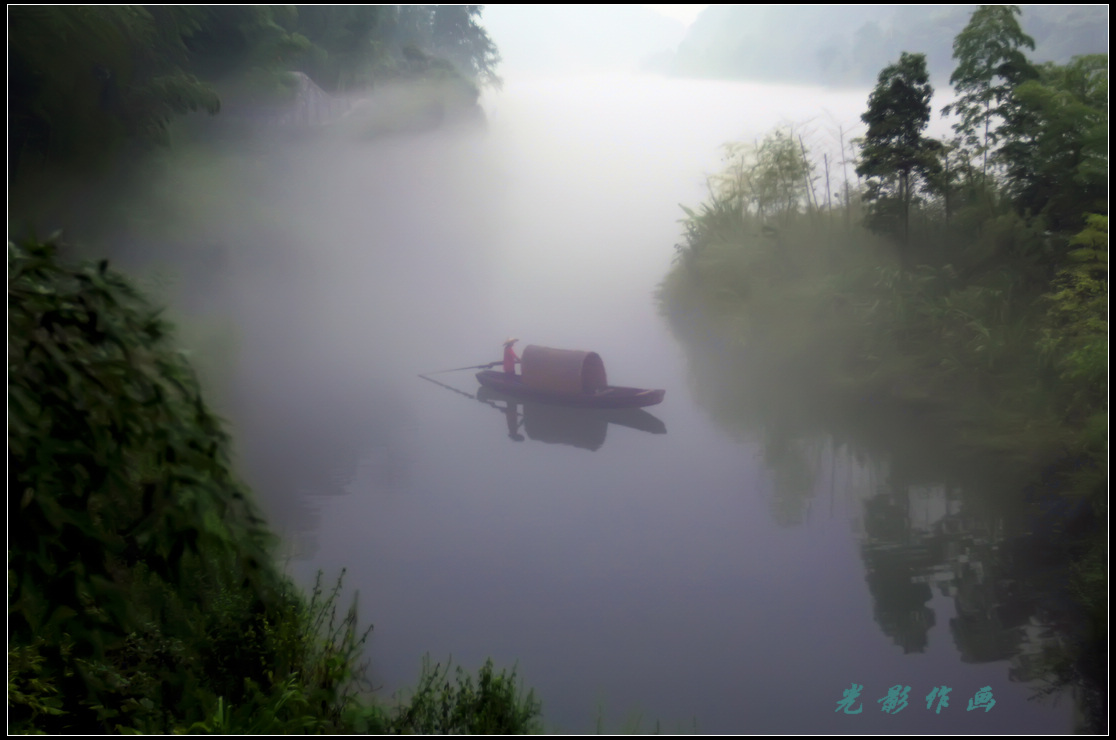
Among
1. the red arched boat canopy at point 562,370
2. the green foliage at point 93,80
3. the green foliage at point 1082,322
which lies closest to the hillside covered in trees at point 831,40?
the green foliage at point 1082,322

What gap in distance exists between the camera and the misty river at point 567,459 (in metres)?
3.70

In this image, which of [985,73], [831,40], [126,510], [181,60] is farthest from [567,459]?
[181,60]

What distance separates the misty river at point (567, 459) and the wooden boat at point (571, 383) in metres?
0.16

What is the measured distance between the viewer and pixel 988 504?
4961 mm

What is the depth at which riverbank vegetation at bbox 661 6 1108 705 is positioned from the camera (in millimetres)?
5086

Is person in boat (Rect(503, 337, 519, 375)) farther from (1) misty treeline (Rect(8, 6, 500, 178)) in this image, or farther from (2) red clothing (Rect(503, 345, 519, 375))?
(1) misty treeline (Rect(8, 6, 500, 178))

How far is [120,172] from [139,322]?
5.33m

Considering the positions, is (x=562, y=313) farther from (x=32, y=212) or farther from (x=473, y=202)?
(x=32, y=212)

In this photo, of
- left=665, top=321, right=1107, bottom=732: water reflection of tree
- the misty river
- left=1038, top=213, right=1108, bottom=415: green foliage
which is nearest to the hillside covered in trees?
the misty river

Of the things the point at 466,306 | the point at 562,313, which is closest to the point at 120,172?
the point at 466,306

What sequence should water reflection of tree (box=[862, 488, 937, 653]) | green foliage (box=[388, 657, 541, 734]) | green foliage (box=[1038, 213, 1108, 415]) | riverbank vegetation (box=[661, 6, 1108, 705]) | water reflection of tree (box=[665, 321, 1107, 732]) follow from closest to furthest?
green foliage (box=[388, 657, 541, 734])
water reflection of tree (box=[665, 321, 1107, 732])
water reflection of tree (box=[862, 488, 937, 653])
green foliage (box=[1038, 213, 1108, 415])
riverbank vegetation (box=[661, 6, 1108, 705])

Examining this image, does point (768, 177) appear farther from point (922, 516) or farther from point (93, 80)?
point (93, 80)

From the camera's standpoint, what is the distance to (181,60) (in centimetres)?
655

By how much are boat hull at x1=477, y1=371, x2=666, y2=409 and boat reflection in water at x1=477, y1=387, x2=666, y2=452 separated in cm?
5
